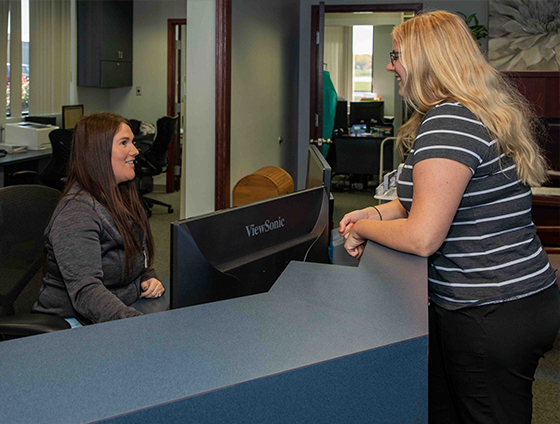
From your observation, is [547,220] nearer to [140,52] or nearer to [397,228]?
[397,228]

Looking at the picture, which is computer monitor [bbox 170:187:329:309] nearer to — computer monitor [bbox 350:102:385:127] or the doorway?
the doorway

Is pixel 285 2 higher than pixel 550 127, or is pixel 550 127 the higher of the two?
pixel 285 2

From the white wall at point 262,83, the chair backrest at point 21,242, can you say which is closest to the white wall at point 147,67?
the white wall at point 262,83

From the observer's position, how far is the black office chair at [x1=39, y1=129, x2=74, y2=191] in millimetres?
4559

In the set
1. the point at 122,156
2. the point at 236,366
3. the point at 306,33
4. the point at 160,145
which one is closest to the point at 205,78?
the point at 122,156

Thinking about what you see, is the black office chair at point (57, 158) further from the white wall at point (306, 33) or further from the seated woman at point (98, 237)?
the seated woman at point (98, 237)

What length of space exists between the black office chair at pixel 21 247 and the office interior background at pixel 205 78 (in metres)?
1.53

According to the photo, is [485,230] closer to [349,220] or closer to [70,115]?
[349,220]

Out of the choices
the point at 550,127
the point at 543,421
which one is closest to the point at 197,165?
the point at 543,421

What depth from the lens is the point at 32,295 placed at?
171 centimetres

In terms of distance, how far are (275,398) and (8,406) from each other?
240 millimetres

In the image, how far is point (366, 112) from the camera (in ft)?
28.4

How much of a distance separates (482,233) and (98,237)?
944mm

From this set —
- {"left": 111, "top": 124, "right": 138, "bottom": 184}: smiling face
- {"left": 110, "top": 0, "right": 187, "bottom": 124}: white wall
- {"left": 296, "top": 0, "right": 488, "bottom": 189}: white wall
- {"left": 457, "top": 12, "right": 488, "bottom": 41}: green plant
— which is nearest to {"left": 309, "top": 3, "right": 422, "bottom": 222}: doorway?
{"left": 296, "top": 0, "right": 488, "bottom": 189}: white wall
